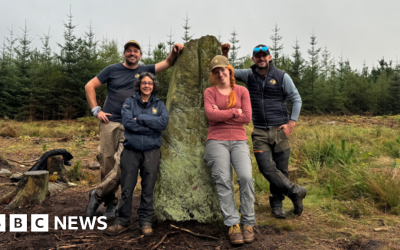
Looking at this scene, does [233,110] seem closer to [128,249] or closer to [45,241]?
[128,249]

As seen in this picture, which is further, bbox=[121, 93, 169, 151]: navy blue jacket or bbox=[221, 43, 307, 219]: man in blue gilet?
bbox=[221, 43, 307, 219]: man in blue gilet

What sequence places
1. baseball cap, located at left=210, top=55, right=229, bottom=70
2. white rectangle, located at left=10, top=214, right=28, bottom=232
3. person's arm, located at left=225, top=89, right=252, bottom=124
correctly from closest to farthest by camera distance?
person's arm, located at left=225, top=89, right=252, bottom=124, baseball cap, located at left=210, top=55, right=229, bottom=70, white rectangle, located at left=10, top=214, right=28, bottom=232

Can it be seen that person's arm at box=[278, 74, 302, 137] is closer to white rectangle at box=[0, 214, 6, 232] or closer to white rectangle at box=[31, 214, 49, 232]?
white rectangle at box=[31, 214, 49, 232]

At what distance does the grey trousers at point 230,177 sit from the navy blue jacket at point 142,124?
24.2 inches

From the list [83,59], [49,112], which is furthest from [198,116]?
[49,112]

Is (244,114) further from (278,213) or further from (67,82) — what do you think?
(67,82)

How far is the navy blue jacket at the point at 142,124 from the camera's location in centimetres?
321

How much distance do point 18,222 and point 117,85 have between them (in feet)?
7.14

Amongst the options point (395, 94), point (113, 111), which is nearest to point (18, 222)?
point (113, 111)

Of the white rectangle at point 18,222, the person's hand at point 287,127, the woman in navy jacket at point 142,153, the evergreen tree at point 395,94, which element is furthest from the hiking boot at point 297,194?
the evergreen tree at point 395,94

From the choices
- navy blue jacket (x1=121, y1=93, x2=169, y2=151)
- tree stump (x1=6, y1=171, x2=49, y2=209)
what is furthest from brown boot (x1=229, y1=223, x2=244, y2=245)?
tree stump (x1=6, y1=171, x2=49, y2=209)

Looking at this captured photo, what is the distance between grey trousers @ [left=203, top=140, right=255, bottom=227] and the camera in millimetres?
3070

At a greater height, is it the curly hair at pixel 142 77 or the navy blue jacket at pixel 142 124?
the curly hair at pixel 142 77

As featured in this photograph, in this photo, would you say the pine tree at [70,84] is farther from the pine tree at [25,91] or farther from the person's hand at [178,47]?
the person's hand at [178,47]
